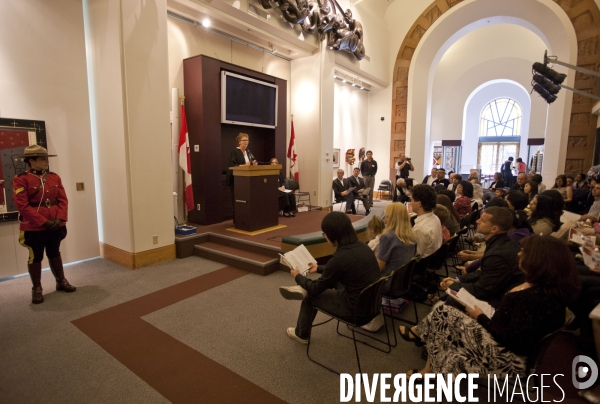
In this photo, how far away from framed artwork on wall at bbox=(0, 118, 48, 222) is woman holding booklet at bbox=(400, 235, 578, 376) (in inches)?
196

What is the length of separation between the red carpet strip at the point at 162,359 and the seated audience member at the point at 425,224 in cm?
191

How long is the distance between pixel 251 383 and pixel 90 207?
159 inches

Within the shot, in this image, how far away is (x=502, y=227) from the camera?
2.48 m

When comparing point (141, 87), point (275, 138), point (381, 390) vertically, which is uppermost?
point (141, 87)

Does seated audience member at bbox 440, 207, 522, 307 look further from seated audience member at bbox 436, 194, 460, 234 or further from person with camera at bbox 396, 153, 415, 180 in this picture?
person with camera at bbox 396, 153, 415, 180

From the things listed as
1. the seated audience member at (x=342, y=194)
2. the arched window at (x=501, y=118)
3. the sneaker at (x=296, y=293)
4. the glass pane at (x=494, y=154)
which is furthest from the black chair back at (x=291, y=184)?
the arched window at (x=501, y=118)

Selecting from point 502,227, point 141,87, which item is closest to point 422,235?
point 502,227

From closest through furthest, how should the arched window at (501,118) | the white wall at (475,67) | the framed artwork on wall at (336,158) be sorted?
the framed artwork on wall at (336,158), the white wall at (475,67), the arched window at (501,118)

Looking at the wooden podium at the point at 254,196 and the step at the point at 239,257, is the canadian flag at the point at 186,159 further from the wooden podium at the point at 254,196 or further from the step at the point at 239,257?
the step at the point at 239,257

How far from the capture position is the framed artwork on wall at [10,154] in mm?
4000

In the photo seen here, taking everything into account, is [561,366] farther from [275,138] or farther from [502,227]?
[275,138]

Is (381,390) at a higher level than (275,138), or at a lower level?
lower

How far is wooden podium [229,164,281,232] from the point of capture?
5238 mm

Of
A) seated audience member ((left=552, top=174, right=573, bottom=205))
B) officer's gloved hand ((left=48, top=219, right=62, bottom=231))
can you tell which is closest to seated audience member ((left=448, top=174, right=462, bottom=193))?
seated audience member ((left=552, top=174, right=573, bottom=205))
